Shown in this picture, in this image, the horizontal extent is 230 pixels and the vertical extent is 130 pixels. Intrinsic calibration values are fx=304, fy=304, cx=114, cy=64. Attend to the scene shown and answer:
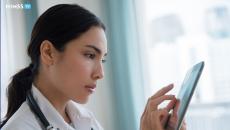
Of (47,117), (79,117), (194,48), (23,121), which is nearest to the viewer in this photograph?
(23,121)

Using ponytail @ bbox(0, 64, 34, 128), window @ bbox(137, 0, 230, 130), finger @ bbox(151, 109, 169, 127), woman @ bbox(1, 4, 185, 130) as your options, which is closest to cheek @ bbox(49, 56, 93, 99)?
woman @ bbox(1, 4, 185, 130)

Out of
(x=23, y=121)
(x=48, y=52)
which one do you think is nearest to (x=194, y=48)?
(x=48, y=52)

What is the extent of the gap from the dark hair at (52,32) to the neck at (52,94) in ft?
0.14

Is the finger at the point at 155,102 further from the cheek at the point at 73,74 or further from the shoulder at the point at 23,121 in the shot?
the shoulder at the point at 23,121

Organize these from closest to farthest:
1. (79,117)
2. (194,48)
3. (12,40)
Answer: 1. (79,117)
2. (12,40)
3. (194,48)

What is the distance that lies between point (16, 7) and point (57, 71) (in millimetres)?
923

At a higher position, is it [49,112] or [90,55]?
[90,55]

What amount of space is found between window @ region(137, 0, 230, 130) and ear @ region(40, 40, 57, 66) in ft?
3.56

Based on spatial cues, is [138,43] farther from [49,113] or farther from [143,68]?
[49,113]

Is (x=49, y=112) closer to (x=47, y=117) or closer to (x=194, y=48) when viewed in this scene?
(x=47, y=117)

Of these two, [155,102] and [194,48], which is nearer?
[155,102]

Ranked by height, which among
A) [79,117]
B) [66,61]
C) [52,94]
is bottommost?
[79,117]

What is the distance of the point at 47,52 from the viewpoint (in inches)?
37.4

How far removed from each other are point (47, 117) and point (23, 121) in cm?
11
